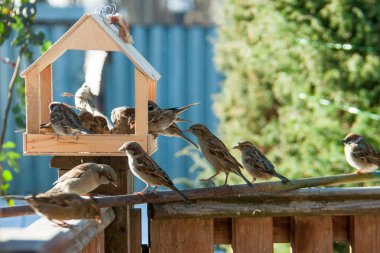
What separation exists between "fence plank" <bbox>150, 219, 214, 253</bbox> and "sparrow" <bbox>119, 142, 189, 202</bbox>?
0.16m

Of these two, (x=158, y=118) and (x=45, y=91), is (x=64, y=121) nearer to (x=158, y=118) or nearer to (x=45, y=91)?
(x=45, y=91)

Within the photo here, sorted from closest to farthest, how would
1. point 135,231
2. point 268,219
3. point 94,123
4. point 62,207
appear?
1. point 62,207
2. point 268,219
3. point 135,231
4. point 94,123

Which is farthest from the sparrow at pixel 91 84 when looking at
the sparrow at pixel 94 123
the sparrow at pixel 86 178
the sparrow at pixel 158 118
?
the sparrow at pixel 86 178

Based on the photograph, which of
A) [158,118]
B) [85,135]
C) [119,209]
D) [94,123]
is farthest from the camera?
[158,118]

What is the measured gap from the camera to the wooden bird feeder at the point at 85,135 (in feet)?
11.3

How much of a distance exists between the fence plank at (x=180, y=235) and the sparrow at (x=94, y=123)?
0.85m

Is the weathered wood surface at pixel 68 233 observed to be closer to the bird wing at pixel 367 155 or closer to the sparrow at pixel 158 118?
the sparrow at pixel 158 118

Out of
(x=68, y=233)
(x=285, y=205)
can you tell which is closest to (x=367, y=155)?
(x=285, y=205)

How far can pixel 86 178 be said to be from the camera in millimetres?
3092

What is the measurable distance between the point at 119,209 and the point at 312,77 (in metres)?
4.83

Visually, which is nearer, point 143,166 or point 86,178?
point 86,178

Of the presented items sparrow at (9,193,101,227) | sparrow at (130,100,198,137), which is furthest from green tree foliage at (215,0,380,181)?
sparrow at (9,193,101,227)

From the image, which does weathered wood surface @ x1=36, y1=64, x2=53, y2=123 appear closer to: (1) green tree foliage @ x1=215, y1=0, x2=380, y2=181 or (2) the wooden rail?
(2) the wooden rail

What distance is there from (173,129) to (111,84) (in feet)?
29.9
